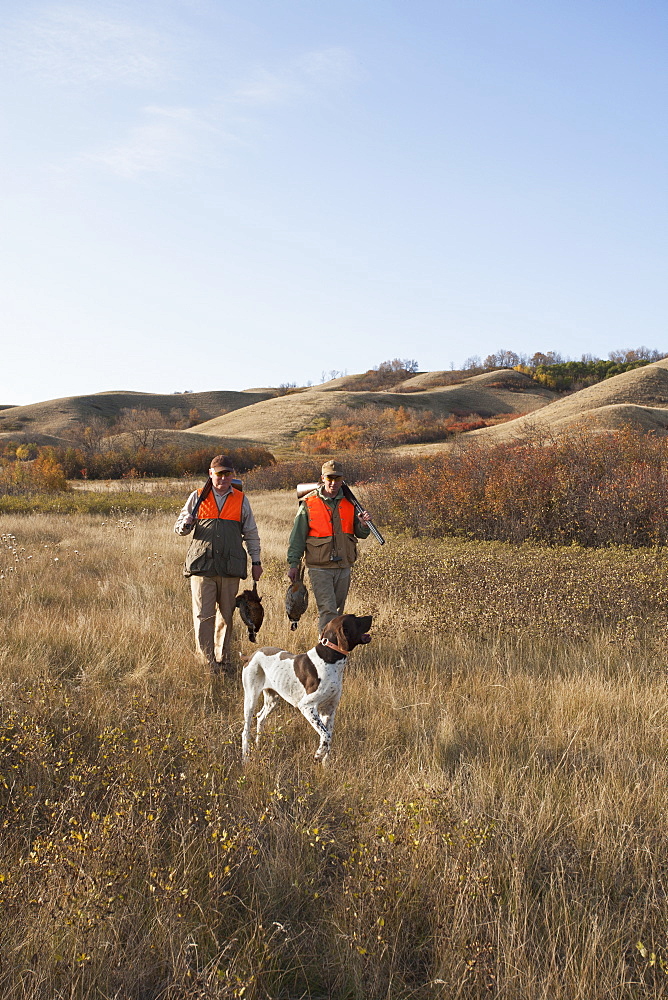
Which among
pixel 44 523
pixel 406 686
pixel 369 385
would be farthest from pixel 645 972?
pixel 369 385

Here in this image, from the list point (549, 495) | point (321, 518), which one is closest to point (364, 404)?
point (549, 495)

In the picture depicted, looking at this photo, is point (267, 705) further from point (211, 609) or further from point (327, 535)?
point (327, 535)

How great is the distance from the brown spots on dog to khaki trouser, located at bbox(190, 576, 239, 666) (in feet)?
Result: 6.12

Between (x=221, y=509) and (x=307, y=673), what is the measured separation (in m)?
2.08

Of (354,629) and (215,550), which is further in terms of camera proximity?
(215,550)

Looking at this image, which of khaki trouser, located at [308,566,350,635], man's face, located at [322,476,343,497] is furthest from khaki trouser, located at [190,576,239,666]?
man's face, located at [322,476,343,497]

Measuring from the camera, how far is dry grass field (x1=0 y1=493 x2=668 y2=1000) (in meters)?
2.37

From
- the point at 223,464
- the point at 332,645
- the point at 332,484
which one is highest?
the point at 223,464

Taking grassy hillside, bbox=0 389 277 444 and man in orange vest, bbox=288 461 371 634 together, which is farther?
grassy hillside, bbox=0 389 277 444

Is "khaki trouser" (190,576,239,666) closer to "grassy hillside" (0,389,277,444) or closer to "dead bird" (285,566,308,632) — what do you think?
"dead bird" (285,566,308,632)

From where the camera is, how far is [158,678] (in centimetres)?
507

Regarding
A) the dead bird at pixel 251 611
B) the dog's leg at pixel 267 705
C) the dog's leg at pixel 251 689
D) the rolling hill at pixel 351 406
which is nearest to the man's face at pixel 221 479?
the dead bird at pixel 251 611

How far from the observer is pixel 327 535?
5602 millimetres

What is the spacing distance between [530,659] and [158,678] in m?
3.36
